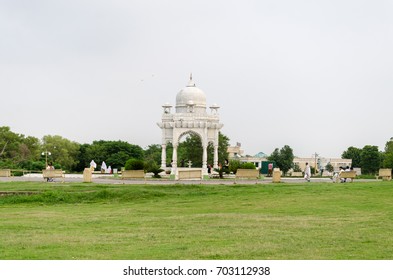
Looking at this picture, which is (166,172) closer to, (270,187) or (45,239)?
(270,187)

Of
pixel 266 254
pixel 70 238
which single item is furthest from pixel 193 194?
pixel 266 254

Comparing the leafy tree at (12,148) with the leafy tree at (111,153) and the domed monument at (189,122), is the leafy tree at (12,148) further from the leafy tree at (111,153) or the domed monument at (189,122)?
the domed monument at (189,122)

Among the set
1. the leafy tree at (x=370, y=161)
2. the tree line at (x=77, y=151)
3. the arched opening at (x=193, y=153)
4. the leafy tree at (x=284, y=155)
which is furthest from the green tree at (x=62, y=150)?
the leafy tree at (x=370, y=161)

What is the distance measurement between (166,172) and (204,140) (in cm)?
621

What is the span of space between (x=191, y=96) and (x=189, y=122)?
4104mm

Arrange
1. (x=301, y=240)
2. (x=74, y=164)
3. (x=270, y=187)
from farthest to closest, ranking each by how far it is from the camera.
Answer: (x=74, y=164)
(x=270, y=187)
(x=301, y=240)

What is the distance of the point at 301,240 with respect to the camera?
563 inches

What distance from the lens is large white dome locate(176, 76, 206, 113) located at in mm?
66312

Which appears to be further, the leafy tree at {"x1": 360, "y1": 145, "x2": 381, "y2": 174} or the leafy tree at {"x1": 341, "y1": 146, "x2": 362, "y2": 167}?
the leafy tree at {"x1": 341, "y1": 146, "x2": 362, "y2": 167}

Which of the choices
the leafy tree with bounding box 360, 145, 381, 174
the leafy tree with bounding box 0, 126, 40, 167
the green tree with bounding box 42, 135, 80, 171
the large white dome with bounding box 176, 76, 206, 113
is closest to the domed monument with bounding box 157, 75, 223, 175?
the large white dome with bounding box 176, 76, 206, 113

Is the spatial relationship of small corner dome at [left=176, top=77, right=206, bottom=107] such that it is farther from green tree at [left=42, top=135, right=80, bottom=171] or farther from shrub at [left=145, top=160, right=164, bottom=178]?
green tree at [left=42, top=135, right=80, bottom=171]

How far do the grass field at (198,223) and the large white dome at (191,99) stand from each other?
115 ft

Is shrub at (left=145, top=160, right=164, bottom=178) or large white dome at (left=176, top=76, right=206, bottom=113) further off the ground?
large white dome at (left=176, top=76, right=206, bottom=113)

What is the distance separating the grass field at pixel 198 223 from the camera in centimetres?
1296
